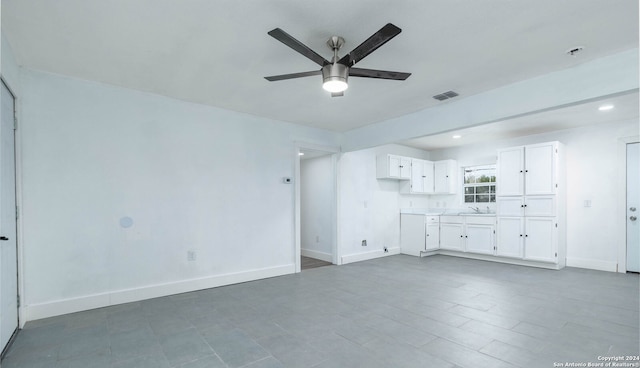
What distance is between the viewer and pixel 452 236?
659 centimetres

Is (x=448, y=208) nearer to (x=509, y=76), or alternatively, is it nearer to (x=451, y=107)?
(x=451, y=107)

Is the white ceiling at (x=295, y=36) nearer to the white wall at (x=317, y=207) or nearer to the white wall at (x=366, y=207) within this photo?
the white wall at (x=366, y=207)

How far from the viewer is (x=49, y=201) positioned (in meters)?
3.20

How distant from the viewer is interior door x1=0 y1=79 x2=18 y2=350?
2463 mm

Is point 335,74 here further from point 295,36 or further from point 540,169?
point 540,169

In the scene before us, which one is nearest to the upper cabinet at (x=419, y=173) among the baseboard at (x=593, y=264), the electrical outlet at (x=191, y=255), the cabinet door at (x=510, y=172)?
the cabinet door at (x=510, y=172)

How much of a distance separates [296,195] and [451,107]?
2.70 m

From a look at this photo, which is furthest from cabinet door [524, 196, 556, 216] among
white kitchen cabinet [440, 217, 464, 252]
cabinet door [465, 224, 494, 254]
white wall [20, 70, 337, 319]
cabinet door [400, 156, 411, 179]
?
white wall [20, 70, 337, 319]

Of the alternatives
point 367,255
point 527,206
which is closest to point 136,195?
point 367,255

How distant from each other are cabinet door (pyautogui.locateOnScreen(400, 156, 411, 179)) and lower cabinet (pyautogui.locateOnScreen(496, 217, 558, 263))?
2.00m

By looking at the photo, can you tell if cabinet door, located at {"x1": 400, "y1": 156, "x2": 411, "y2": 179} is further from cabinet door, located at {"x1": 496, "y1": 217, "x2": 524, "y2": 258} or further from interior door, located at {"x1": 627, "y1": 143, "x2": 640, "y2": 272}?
interior door, located at {"x1": 627, "y1": 143, "x2": 640, "y2": 272}

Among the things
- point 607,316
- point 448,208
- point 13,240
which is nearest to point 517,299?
point 607,316

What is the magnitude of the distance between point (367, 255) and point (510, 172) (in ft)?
10.4

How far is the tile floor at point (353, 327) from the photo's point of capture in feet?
7.59
